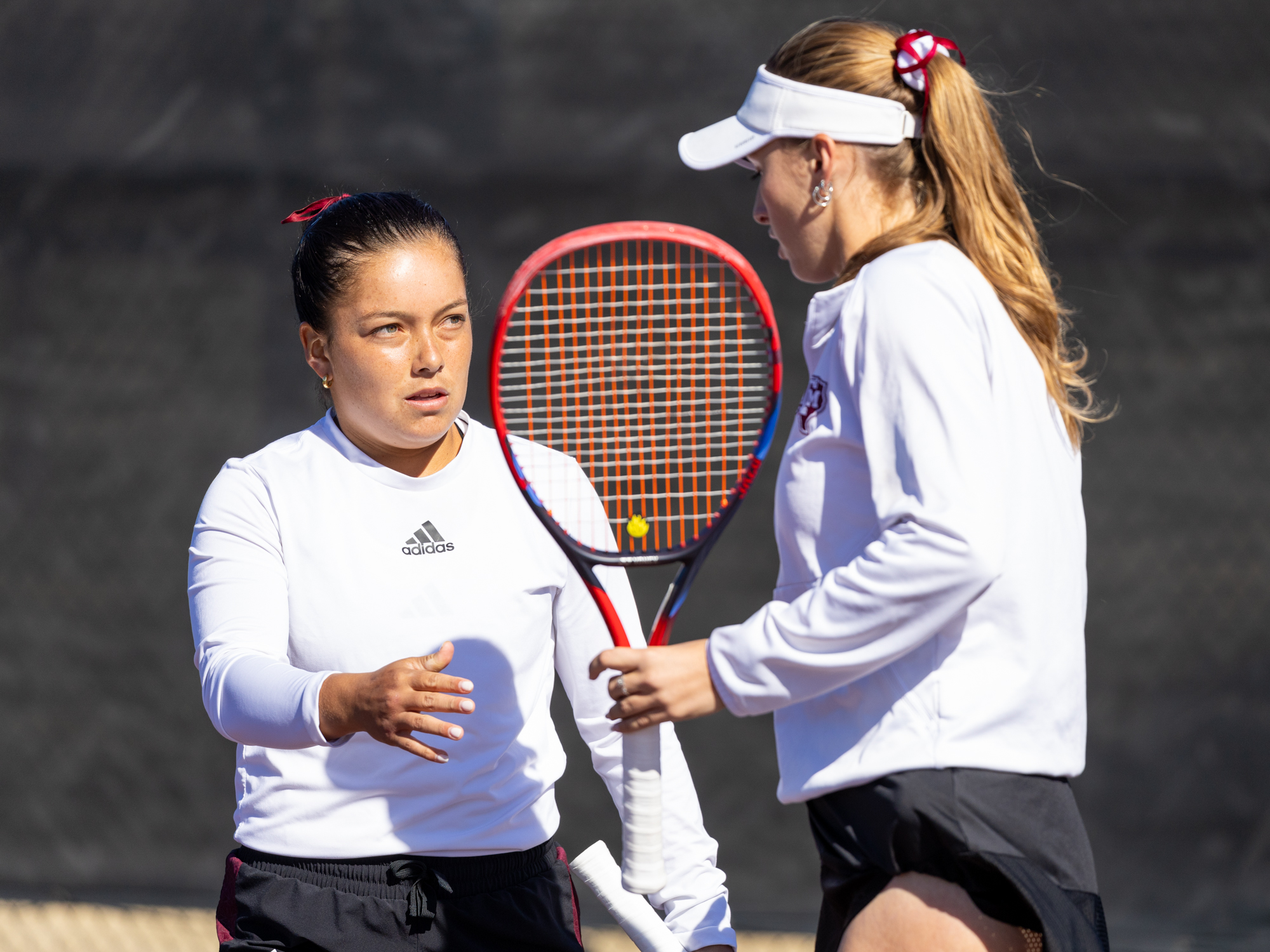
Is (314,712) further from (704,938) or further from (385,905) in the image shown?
(704,938)

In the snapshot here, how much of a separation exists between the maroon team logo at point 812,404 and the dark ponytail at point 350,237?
0.59 m

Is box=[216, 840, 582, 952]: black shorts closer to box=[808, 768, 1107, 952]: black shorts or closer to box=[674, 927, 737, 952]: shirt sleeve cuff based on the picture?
box=[674, 927, 737, 952]: shirt sleeve cuff

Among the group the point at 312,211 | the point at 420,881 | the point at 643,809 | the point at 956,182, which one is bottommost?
the point at 420,881

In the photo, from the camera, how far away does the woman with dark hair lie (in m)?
1.46

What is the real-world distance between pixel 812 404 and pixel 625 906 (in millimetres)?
655

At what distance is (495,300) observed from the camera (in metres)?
3.21

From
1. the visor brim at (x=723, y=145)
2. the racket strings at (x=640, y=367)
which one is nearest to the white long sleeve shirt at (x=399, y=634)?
the racket strings at (x=640, y=367)

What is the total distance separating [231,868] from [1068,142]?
2478mm

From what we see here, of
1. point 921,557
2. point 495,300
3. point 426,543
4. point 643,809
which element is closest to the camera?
point 921,557

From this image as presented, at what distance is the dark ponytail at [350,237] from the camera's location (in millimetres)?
1593

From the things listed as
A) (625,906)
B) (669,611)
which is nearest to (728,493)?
(669,611)

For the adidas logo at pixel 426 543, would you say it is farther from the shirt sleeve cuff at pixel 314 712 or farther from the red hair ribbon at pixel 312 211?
the red hair ribbon at pixel 312 211

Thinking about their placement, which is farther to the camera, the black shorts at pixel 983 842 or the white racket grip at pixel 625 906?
the white racket grip at pixel 625 906

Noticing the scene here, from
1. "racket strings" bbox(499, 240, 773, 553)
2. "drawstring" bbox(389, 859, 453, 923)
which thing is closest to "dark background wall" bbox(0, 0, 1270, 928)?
"racket strings" bbox(499, 240, 773, 553)
